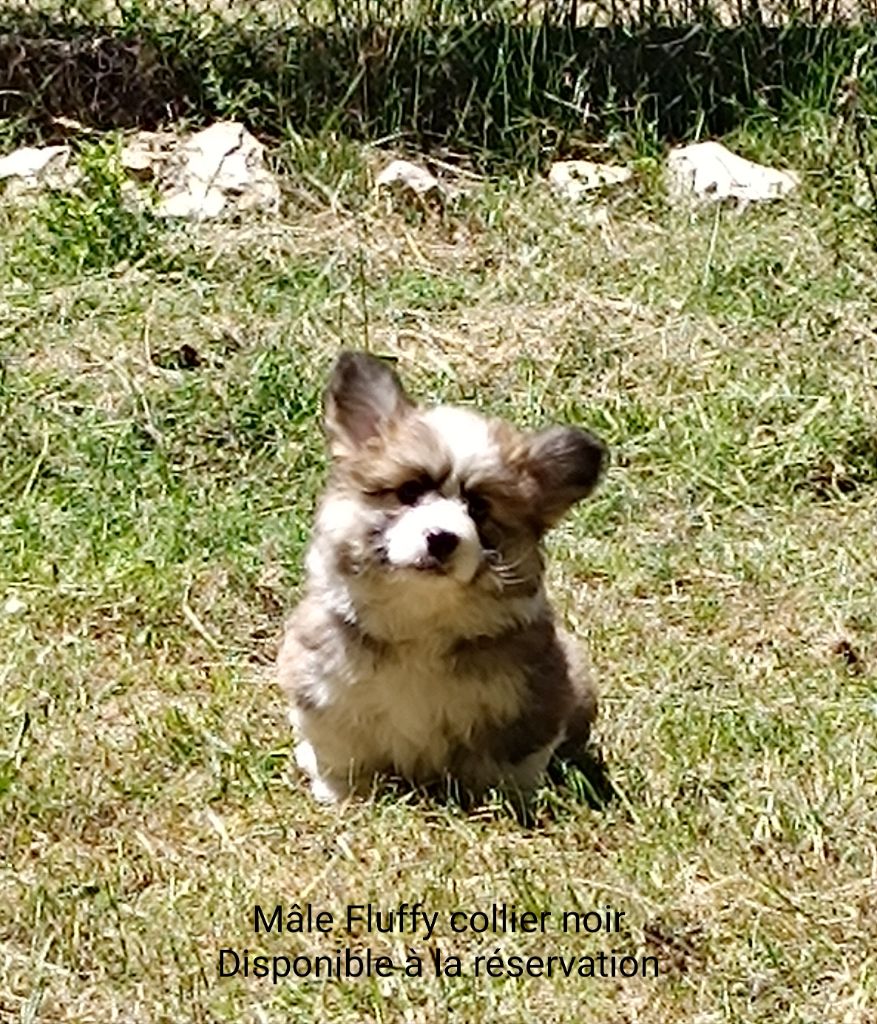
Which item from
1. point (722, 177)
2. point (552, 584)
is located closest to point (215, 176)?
point (722, 177)

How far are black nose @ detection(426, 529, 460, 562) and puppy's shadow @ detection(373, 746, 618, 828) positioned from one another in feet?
1.80

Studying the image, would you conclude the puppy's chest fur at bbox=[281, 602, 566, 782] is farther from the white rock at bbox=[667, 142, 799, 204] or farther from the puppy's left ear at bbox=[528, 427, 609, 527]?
the white rock at bbox=[667, 142, 799, 204]

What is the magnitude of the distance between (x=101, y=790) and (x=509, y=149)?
3.90 metres

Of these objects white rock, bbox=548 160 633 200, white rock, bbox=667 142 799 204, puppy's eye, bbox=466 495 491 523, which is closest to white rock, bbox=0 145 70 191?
white rock, bbox=548 160 633 200

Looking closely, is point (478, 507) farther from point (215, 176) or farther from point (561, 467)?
point (215, 176)

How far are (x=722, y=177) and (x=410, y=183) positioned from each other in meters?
1.03

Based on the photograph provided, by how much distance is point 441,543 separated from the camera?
4570 mm

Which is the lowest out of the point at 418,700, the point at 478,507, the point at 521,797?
the point at 521,797

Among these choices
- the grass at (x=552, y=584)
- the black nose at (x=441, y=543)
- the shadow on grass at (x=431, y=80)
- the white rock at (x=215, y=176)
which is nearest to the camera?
the grass at (x=552, y=584)

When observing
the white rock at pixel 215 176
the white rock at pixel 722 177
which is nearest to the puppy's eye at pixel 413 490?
the white rock at pixel 215 176

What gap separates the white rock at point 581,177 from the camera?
809cm

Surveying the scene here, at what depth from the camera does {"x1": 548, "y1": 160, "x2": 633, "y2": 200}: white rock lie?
26.6 ft

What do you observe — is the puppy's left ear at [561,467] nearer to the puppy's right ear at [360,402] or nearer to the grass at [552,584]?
the puppy's right ear at [360,402]

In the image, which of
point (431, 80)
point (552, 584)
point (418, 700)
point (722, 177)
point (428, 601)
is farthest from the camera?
point (431, 80)
